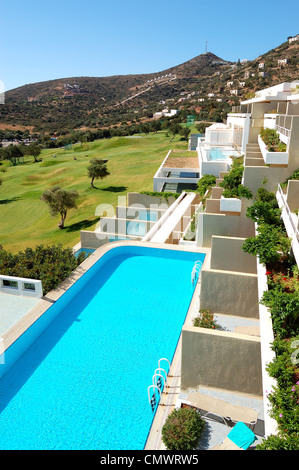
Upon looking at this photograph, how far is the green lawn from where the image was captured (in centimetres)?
3178

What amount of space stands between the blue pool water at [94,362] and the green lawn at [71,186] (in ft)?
49.9

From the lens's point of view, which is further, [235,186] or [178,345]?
[235,186]

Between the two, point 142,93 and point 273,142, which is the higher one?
point 142,93

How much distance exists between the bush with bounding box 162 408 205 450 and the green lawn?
2147 cm

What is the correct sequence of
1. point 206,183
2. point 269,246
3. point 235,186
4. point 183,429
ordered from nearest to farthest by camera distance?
point 183,429 < point 269,246 < point 235,186 < point 206,183

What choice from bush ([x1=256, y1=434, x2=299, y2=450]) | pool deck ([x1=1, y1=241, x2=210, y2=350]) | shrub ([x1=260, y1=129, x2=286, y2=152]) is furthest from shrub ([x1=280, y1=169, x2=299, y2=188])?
bush ([x1=256, y1=434, x2=299, y2=450])

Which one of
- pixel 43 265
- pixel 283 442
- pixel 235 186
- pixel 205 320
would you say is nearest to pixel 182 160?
pixel 235 186

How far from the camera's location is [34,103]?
436 ft

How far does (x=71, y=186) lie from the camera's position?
43.8 metres

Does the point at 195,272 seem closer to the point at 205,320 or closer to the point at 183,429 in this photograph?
the point at 205,320

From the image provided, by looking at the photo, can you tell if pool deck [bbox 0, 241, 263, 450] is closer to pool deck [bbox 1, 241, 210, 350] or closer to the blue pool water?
pool deck [bbox 1, 241, 210, 350]

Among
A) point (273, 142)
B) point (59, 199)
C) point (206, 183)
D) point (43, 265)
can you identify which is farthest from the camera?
point (59, 199)

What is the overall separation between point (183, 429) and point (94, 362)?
3658 mm
